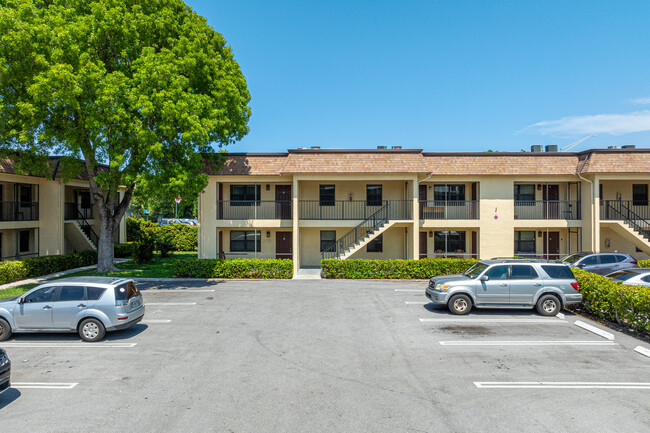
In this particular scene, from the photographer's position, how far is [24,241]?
25.2 m

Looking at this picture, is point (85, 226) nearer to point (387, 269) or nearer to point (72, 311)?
point (72, 311)

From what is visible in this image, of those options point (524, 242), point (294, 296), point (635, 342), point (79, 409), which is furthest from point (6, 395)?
point (524, 242)

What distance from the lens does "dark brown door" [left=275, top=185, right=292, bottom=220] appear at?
78.1 feet

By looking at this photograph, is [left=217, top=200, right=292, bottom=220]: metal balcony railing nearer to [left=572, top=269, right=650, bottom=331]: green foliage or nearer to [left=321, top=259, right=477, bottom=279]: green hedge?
[left=321, top=259, right=477, bottom=279]: green hedge

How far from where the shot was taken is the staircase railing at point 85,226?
27.5m

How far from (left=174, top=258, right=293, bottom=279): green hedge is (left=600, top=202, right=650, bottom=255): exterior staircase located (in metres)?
18.5

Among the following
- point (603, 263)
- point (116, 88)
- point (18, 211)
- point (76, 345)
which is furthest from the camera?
point (18, 211)

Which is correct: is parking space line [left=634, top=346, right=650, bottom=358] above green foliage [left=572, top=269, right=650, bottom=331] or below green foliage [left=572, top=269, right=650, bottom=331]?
below

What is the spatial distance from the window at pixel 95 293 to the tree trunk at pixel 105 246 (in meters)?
11.8

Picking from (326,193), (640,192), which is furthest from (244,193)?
(640,192)

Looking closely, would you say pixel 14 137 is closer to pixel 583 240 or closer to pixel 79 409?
pixel 79 409

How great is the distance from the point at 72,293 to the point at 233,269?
10.7 m

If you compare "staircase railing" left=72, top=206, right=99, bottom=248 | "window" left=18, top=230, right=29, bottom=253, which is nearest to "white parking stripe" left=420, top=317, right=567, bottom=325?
"staircase railing" left=72, top=206, right=99, bottom=248

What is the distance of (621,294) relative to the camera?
11531 millimetres
